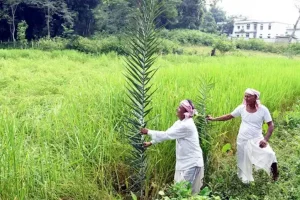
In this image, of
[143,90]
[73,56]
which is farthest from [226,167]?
[73,56]

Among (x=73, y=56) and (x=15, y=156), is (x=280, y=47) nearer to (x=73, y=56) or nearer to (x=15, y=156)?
(x=73, y=56)

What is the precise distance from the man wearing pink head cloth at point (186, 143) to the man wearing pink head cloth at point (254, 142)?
681 mm

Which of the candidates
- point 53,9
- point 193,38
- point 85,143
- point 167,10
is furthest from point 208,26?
point 85,143

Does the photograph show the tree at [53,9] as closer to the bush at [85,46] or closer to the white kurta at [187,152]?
the bush at [85,46]

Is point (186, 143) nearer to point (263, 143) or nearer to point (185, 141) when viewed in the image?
point (185, 141)

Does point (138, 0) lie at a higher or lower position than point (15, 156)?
higher

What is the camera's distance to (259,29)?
48.8 meters

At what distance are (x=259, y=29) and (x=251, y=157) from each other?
4911 cm

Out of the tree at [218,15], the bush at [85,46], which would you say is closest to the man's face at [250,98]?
the bush at [85,46]

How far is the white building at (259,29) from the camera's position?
47.9 m

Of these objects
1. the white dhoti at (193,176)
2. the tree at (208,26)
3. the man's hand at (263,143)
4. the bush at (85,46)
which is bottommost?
the white dhoti at (193,176)

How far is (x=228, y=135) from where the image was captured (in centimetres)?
450

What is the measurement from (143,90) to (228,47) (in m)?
18.1

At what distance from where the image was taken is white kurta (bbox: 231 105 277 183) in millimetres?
3371
